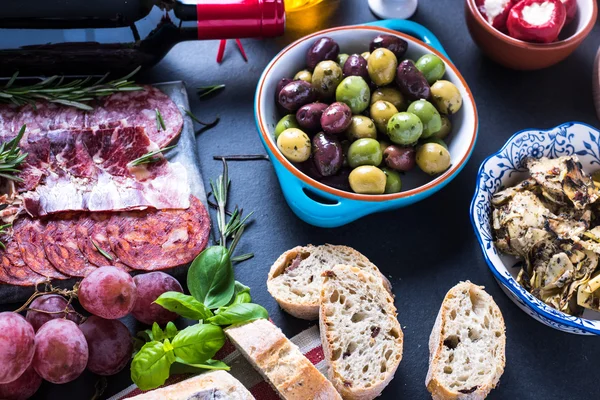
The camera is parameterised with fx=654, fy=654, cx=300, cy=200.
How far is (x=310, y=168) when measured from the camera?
1.45 metres

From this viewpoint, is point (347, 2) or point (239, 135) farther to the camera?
point (347, 2)

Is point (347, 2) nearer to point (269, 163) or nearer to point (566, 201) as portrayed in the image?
point (269, 163)

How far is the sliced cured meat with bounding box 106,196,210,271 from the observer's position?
54.7 inches

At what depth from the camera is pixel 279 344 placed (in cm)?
123

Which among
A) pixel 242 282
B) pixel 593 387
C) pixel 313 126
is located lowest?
pixel 593 387

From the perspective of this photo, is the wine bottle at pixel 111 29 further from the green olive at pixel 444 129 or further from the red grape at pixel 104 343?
the red grape at pixel 104 343

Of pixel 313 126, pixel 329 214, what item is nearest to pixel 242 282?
pixel 329 214

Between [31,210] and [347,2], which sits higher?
[347,2]

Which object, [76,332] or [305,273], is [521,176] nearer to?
[305,273]

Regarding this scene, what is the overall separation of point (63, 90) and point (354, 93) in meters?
0.68

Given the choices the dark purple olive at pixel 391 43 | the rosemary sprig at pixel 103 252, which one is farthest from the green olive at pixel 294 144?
the rosemary sprig at pixel 103 252

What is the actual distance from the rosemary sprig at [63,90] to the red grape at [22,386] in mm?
632

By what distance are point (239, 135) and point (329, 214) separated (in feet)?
1.16

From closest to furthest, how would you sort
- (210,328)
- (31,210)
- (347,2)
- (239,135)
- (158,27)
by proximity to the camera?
1. (210,328)
2. (31,210)
3. (158,27)
4. (239,135)
5. (347,2)
